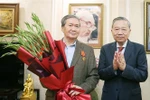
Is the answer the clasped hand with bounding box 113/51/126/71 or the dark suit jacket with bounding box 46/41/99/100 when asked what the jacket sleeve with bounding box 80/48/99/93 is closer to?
the dark suit jacket with bounding box 46/41/99/100

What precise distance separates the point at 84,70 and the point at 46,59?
18.0 inches

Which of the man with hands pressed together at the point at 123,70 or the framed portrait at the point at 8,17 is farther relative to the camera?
the framed portrait at the point at 8,17

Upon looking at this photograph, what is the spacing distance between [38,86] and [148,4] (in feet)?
6.05

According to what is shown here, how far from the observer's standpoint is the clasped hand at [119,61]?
5.17 feet

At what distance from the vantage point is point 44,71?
4.31ft

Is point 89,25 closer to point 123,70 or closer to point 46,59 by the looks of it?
point 123,70

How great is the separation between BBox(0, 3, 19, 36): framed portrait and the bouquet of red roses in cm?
170

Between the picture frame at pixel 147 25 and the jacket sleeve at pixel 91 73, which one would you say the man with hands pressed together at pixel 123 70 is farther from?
the picture frame at pixel 147 25

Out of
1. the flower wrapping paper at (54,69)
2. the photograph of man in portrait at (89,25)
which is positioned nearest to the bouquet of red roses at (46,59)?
the flower wrapping paper at (54,69)

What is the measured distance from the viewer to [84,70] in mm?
1665

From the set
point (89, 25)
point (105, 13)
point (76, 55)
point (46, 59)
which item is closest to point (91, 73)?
point (76, 55)

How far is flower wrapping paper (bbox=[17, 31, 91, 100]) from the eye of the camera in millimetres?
1283

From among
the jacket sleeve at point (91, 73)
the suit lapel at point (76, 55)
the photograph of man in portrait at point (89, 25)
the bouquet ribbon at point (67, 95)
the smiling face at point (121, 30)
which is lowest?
the bouquet ribbon at point (67, 95)

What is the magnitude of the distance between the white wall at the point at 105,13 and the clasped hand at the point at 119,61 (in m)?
1.31
